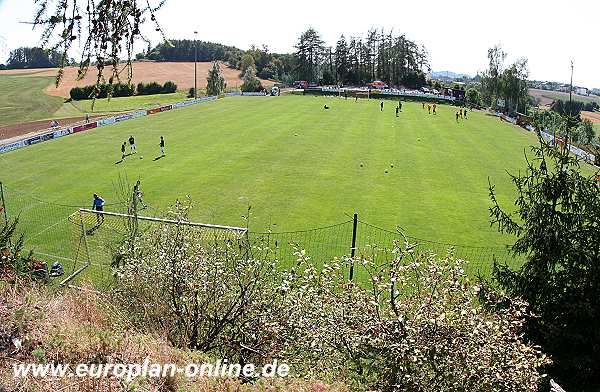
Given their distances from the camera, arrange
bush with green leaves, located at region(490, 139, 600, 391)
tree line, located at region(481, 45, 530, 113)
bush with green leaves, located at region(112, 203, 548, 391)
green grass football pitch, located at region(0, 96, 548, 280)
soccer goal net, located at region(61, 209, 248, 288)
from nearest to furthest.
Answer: bush with green leaves, located at region(112, 203, 548, 391) < bush with green leaves, located at region(490, 139, 600, 391) < soccer goal net, located at region(61, 209, 248, 288) < green grass football pitch, located at region(0, 96, 548, 280) < tree line, located at region(481, 45, 530, 113)

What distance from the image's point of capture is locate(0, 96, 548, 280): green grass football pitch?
20969 millimetres

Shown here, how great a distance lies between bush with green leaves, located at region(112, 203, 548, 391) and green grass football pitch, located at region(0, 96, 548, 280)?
11091mm

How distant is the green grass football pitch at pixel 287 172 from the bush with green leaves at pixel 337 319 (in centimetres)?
1109

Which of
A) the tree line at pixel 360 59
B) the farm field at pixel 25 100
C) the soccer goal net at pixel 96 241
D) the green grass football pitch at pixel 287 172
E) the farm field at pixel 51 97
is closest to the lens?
the soccer goal net at pixel 96 241

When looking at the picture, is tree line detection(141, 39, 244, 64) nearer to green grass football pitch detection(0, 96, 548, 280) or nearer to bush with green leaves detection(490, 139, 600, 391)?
green grass football pitch detection(0, 96, 548, 280)

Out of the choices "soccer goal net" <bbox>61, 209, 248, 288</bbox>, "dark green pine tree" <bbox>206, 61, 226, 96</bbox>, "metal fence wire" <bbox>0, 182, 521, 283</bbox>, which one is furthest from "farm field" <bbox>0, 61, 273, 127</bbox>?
"soccer goal net" <bbox>61, 209, 248, 288</bbox>

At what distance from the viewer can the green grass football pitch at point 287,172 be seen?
A: 68.8 ft

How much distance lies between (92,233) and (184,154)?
16.6 metres

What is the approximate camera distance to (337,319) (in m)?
6.96

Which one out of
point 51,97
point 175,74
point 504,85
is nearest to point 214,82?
point 175,74

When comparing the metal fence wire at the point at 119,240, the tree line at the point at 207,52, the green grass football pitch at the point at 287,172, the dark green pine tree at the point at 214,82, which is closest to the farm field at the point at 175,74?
the tree line at the point at 207,52

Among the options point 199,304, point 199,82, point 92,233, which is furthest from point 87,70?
point 199,82

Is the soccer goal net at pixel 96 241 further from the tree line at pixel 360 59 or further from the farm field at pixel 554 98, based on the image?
the farm field at pixel 554 98

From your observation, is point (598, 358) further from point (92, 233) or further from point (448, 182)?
point (448, 182)
